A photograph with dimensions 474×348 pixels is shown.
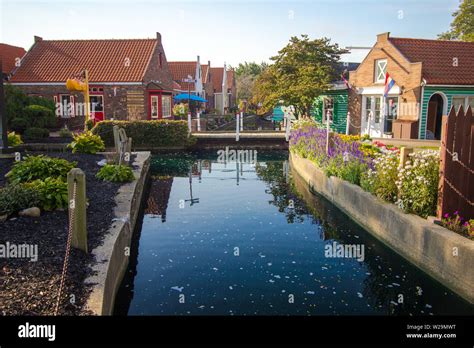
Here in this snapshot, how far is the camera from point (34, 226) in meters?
6.70

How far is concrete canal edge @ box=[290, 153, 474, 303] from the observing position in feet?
19.5

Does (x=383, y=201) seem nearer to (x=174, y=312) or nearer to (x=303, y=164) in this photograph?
(x=174, y=312)

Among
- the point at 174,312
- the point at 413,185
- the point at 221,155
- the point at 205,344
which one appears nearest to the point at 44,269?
the point at 174,312

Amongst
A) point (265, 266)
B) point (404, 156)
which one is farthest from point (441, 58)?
point (265, 266)

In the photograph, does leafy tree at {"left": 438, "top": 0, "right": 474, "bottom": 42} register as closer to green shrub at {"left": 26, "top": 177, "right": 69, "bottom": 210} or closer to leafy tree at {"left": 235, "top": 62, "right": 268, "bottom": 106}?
leafy tree at {"left": 235, "top": 62, "right": 268, "bottom": 106}

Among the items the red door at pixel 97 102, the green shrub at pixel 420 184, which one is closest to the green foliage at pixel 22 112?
the red door at pixel 97 102

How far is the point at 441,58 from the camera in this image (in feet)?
76.2

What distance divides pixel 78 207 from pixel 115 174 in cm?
527

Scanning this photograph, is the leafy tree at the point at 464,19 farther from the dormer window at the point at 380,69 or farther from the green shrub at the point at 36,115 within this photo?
the green shrub at the point at 36,115

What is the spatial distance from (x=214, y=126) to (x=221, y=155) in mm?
11885

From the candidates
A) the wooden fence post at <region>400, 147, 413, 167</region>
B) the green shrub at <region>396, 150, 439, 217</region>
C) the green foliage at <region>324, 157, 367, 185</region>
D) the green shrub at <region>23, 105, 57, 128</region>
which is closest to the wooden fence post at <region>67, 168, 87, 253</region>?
the green shrub at <region>396, 150, 439, 217</region>

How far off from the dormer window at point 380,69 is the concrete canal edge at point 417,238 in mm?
15318

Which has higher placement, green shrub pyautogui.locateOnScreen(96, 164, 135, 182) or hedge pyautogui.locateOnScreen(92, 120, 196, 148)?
hedge pyautogui.locateOnScreen(92, 120, 196, 148)

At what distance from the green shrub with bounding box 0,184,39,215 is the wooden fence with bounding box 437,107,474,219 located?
21.8 feet
